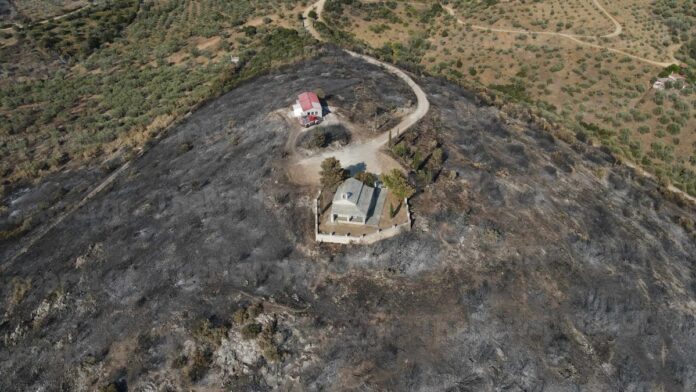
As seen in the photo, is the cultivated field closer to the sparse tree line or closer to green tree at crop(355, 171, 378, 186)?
the sparse tree line

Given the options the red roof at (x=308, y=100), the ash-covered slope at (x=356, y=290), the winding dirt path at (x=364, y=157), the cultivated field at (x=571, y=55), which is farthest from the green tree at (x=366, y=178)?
the cultivated field at (x=571, y=55)

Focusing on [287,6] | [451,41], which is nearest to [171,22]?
[287,6]

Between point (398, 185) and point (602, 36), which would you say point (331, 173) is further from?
point (602, 36)

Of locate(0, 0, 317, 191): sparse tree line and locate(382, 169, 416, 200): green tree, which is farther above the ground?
locate(382, 169, 416, 200): green tree

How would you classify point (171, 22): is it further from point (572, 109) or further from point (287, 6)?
point (572, 109)

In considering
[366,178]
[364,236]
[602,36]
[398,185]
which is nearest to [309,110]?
[366,178]

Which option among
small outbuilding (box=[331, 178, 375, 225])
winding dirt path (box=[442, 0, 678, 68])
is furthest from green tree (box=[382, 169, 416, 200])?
winding dirt path (box=[442, 0, 678, 68])

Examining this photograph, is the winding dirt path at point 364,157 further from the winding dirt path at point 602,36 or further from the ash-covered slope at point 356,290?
the winding dirt path at point 602,36
